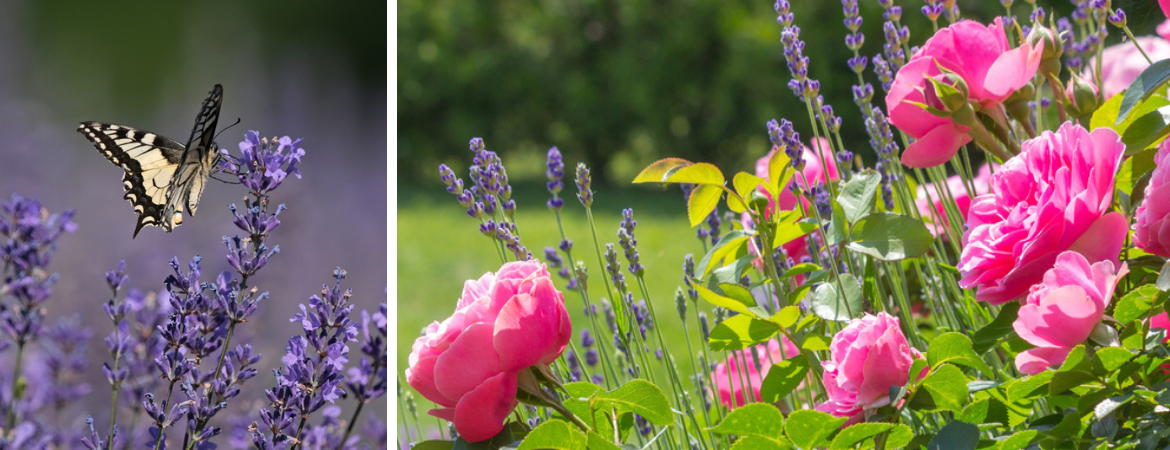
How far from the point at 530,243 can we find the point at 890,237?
9.23ft

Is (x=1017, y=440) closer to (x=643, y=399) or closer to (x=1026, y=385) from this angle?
(x=1026, y=385)

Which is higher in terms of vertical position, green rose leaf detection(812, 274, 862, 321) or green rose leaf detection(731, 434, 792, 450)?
green rose leaf detection(812, 274, 862, 321)

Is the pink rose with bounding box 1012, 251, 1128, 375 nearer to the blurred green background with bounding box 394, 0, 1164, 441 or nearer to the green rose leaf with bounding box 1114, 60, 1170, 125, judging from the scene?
the green rose leaf with bounding box 1114, 60, 1170, 125

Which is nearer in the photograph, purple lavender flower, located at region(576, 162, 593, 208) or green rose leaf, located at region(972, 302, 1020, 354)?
green rose leaf, located at region(972, 302, 1020, 354)

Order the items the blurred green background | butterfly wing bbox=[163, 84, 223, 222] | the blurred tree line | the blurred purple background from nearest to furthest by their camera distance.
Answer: butterfly wing bbox=[163, 84, 223, 222]
the blurred purple background
the blurred green background
the blurred tree line

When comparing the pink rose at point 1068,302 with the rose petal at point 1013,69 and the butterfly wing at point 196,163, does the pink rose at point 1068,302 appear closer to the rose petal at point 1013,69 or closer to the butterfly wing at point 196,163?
the rose petal at point 1013,69

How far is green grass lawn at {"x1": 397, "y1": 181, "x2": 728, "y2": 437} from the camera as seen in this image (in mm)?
2982

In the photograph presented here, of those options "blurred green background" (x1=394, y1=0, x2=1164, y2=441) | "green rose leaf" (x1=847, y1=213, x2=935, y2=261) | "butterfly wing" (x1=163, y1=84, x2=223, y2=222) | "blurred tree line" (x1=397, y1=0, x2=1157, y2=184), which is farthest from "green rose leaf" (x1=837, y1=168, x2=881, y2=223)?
"blurred tree line" (x1=397, y1=0, x2=1157, y2=184)

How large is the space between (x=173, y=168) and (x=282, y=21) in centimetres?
233

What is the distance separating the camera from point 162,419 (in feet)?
1.43

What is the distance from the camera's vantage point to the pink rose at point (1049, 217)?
13.1 inches

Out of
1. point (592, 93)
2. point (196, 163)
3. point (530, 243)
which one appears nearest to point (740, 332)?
point (196, 163)

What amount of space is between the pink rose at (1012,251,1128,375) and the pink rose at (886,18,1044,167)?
0.38 ft

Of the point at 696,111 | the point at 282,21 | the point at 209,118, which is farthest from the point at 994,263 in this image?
the point at 696,111
